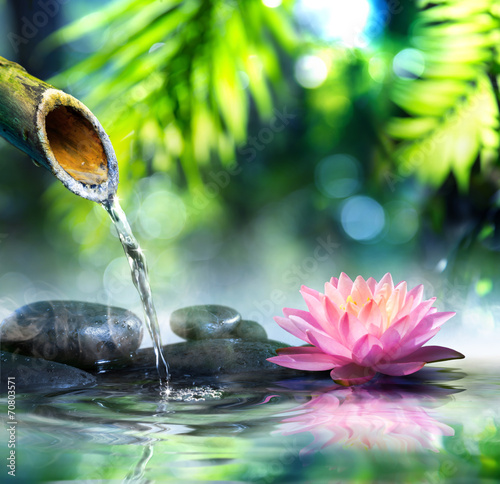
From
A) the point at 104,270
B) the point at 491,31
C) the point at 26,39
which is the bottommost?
the point at 104,270

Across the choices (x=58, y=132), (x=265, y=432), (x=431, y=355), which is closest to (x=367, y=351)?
(x=431, y=355)

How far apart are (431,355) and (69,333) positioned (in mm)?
917

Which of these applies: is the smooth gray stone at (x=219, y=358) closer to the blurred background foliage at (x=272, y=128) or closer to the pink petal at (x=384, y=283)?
the pink petal at (x=384, y=283)

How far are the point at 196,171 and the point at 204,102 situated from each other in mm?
298

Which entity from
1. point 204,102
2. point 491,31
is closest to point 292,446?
point 204,102

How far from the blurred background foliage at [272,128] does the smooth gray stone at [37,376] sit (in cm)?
113

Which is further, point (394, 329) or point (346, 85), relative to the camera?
point (346, 85)

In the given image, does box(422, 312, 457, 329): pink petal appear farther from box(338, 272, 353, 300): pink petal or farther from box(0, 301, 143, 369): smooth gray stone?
box(0, 301, 143, 369): smooth gray stone

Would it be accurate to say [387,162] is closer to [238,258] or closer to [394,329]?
[238,258]

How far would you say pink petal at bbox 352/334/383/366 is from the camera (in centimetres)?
100

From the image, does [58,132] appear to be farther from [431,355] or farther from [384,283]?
[431,355]

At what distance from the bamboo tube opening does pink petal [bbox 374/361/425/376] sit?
709 millimetres

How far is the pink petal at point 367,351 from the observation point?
1.00 m

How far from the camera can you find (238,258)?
3068 millimetres
